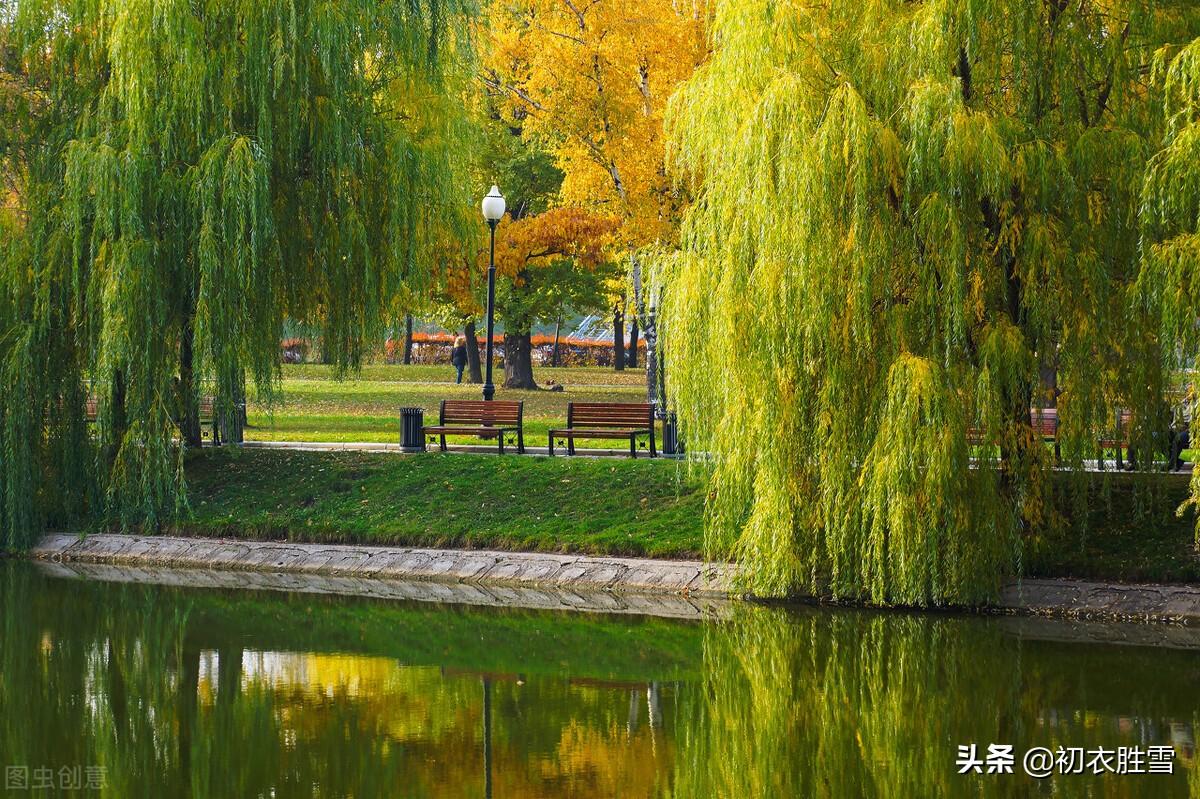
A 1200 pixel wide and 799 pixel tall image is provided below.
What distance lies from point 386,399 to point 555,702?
2566 centimetres

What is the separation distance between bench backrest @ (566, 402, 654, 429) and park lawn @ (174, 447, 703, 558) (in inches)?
47.6

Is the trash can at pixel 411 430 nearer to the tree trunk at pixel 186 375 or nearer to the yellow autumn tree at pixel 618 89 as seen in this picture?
the tree trunk at pixel 186 375

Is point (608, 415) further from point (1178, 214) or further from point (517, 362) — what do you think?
point (517, 362)

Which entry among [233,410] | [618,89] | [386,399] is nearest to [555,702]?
[233,410]

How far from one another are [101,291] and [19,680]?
26.6 feet

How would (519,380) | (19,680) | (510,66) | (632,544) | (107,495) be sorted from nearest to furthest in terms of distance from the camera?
(19,680), (632,544), (107,495), (510,66), (519,380)

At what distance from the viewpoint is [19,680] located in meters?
13.0

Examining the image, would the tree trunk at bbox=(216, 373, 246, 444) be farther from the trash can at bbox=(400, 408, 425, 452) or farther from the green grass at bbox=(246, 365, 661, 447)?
the trash can at bbox=(400, 408, 425, 452)

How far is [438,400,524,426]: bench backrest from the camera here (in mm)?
24219

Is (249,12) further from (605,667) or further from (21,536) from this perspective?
(605,667)

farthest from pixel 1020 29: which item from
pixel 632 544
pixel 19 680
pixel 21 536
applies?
pixel 21 536

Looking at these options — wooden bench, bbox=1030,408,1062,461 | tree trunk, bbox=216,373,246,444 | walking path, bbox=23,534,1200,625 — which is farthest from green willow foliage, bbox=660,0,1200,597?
tree trunk, bbox=216,373,246,444

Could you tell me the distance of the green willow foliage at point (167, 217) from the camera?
792 inches

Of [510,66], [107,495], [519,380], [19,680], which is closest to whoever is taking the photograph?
[19,680]
